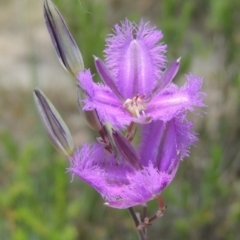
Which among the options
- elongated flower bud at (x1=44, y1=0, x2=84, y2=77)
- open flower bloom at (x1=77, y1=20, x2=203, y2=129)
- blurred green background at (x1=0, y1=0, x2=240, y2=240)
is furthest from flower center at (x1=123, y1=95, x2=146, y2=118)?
blurred green background at (x1=0, y1=0, x2=240, y2=240)

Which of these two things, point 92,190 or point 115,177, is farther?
point 92,190

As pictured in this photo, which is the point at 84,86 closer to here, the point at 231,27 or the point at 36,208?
the point at 36,208

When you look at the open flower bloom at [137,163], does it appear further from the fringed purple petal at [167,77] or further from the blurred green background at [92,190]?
the blurred green background at [92,190]

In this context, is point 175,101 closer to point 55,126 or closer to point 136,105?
point 136,105

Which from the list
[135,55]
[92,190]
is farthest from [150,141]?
[92,190]

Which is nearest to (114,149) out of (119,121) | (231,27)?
(119,121)

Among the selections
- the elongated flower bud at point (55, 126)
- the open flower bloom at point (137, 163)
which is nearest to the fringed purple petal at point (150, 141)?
the open flower bloom at point (137, 163)
